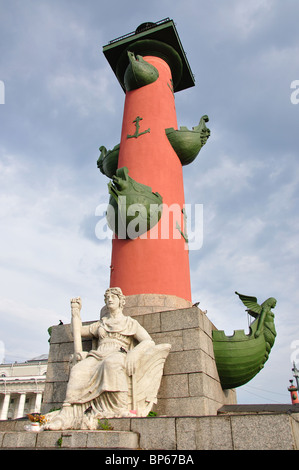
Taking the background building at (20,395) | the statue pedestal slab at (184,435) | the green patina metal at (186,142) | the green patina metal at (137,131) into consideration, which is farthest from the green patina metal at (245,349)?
the background building at (20,395)

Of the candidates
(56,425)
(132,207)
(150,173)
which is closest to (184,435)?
(56,425)

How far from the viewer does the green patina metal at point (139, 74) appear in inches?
488

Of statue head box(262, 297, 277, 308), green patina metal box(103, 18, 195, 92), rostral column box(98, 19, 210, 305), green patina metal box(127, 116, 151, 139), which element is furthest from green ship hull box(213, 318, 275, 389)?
green patina metal box(103, 18, 195, 92)

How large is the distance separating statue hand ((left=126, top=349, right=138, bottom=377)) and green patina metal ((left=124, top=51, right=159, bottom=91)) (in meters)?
9.47

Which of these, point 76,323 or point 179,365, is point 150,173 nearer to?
point 76,323

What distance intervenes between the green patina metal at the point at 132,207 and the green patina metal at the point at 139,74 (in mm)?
4377

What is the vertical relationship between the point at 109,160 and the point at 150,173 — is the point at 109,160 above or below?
above

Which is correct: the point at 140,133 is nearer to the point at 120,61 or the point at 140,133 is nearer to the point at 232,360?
the point at 120,61

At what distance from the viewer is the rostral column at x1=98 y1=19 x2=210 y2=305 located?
9.26 meters

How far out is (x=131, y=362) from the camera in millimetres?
6406

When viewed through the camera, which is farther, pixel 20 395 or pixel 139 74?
pixel 20 395

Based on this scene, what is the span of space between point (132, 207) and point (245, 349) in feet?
14.3

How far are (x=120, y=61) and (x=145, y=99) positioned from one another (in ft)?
12.0

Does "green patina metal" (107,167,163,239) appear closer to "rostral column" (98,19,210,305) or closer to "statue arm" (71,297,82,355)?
"rostral column" (98,19,210,305)
